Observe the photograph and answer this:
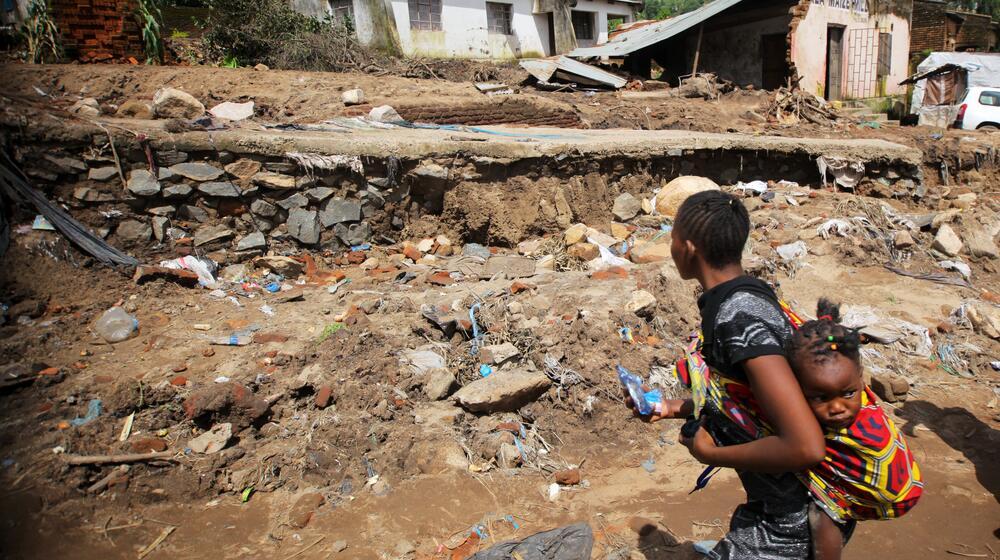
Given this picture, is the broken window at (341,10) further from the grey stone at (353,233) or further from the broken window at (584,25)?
the grey stone at (353,233)

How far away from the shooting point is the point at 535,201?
236 inches

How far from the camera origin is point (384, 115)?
740 centimetres

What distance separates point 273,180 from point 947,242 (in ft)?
22.0

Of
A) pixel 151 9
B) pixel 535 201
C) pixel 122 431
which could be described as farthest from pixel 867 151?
pixel 151 9

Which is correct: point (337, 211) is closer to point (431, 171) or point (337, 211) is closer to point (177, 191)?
point (431, 171)

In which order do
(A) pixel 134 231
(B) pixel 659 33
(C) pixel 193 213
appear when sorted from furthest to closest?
(B) pixel 659 33 < (C) pixel 193 213 < (A) pixel 134 231

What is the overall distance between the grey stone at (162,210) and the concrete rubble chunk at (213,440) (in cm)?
226

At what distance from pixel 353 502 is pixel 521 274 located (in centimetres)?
253

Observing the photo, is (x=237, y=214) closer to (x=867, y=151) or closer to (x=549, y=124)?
(x=549, y=124)

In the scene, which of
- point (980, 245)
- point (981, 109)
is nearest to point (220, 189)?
point (980, 245)

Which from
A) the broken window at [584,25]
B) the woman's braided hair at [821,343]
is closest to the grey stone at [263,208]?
the woman's braided hair at [821,343]

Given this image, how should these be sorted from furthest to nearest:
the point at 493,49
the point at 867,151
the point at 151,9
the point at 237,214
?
1. the point at 493,49
2. the point at 151,9
3. the point at 867,151
4. the point at 237,214

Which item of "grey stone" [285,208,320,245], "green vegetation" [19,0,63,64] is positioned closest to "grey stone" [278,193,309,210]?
"grey stone" [285,208,320,245]

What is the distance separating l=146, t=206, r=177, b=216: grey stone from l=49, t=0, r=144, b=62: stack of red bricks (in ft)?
15.3
